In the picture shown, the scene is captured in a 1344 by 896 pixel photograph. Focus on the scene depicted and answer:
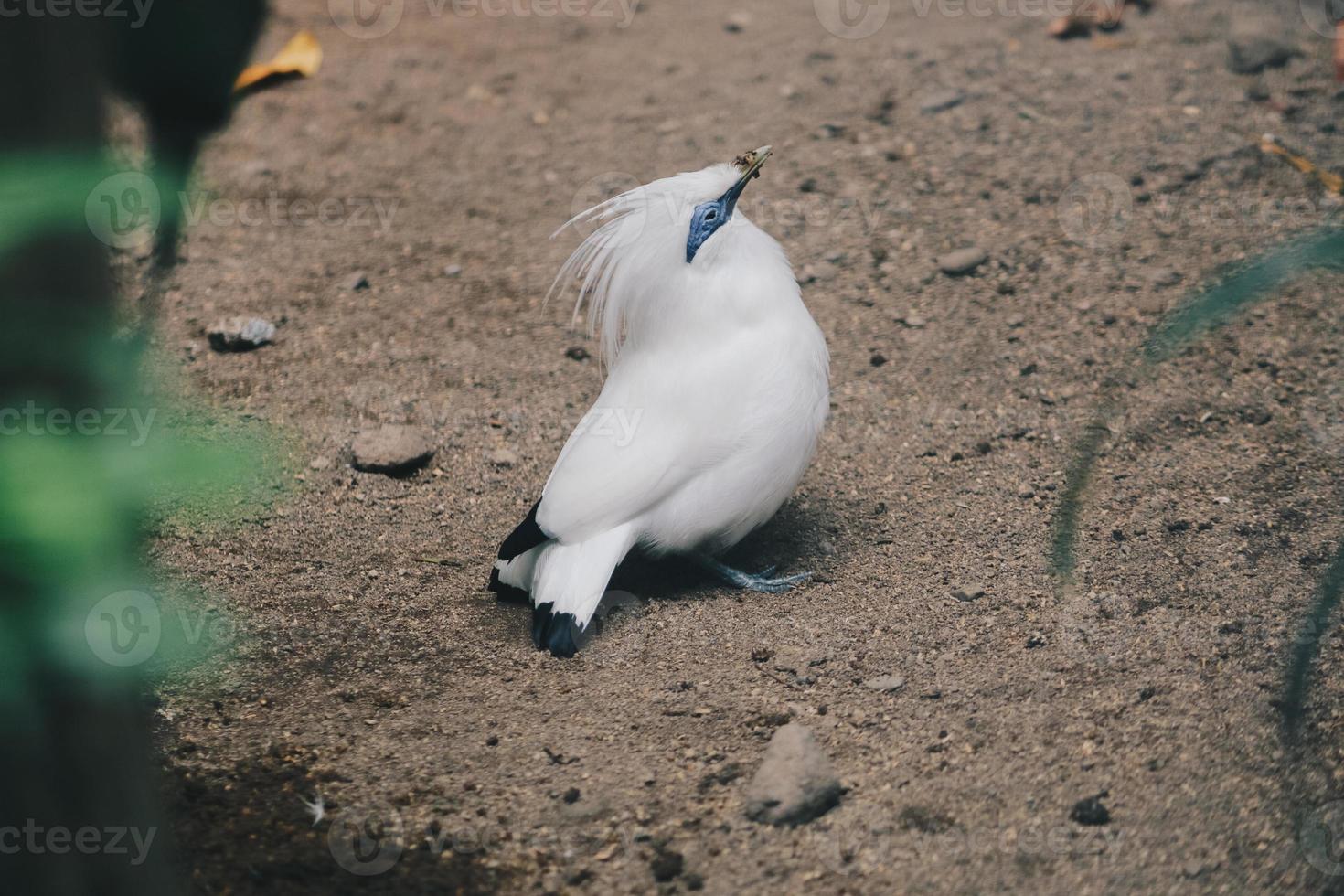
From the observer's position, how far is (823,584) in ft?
10.3

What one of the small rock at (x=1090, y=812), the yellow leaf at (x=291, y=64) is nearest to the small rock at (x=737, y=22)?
the yellow leaf at (x=291, y=64)

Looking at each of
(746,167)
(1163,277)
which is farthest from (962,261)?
(746,167)

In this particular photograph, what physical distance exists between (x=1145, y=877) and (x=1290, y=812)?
1.01 ft

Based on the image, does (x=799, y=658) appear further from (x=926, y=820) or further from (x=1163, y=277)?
(x=1163, y=277)

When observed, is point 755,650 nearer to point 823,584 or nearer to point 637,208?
point 823,584

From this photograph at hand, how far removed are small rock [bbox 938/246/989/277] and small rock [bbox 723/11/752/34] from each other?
2.23 m

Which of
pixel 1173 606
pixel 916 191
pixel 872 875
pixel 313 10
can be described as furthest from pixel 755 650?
pixel 313 10

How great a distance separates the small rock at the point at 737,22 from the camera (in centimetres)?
607

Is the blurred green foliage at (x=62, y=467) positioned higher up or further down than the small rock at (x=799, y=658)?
higher up

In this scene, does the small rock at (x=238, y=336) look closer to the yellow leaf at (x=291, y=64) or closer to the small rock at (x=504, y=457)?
the small rock at (x=504, y=457)

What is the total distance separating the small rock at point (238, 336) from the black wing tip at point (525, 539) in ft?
5.93

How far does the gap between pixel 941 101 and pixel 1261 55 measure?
1.36 m

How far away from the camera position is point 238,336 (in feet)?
14.1

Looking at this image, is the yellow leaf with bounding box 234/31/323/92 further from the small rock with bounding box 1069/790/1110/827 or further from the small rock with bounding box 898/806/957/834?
the small rock with bounding box 1069/790/1110/827
